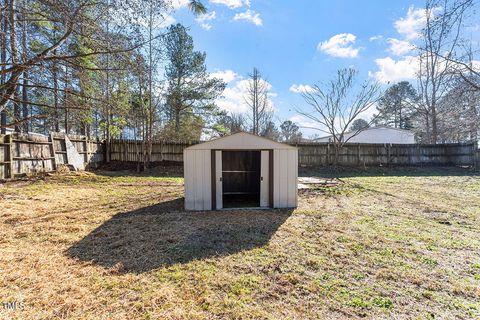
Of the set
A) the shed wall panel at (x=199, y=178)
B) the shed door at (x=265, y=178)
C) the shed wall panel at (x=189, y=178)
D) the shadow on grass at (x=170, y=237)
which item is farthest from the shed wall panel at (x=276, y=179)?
the shed wall panel at (x=189, y=178)

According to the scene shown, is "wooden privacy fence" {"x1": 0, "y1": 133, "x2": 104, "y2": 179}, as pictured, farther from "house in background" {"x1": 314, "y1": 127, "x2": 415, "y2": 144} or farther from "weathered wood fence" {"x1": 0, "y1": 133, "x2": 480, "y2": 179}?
"house in background" {"x1": 314, "y1": 127, "x2": 415, "y2": 144}

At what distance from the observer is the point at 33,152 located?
320 inches

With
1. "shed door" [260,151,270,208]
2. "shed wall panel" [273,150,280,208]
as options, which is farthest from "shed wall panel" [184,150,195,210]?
"shed wall panel" [273,150,280,208]

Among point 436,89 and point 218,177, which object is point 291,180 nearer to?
point 218,177

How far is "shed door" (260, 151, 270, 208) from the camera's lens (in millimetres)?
5340

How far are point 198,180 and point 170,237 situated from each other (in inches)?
70.8

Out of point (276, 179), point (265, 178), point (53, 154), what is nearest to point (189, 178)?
point (265, 178)

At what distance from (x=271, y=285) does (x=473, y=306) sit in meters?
1.72

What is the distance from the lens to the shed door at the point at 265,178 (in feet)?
17.5

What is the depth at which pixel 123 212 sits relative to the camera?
503 cm

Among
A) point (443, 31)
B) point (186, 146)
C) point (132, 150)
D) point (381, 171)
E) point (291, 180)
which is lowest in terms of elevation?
point (381, 171)

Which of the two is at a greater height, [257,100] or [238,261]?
[257,100]

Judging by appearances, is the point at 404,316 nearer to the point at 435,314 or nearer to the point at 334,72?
the point at 435,314

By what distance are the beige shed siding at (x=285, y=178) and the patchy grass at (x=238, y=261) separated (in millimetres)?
346
